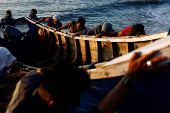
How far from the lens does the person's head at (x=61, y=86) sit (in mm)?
1318

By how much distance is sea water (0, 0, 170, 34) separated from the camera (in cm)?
1609

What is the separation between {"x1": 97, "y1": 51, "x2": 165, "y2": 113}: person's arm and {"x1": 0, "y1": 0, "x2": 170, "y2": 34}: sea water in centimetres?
1317

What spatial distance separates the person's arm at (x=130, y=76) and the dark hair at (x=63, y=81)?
247mm

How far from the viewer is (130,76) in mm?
1233

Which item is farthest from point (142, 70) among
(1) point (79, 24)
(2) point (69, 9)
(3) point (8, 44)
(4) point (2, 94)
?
(2) point (69, 9)

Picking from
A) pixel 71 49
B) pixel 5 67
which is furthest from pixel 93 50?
pixel 5 67

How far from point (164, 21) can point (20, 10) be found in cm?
1840

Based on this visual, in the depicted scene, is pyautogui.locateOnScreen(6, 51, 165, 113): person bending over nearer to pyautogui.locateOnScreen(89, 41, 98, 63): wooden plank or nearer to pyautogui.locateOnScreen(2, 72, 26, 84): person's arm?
pyautogui.locateOnScreen(2, 72, 26, 84): person's arm

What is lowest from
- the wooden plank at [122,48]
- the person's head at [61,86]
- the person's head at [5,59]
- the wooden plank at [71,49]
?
the wooden plank at [71,49]

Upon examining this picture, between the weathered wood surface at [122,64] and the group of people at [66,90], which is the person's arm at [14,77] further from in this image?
the weathered wood surface at [122,64]

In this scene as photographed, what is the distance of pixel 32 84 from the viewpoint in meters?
1.62

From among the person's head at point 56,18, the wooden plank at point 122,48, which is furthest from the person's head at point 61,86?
the person's head at point 56,18

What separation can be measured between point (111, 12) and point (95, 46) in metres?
17.2

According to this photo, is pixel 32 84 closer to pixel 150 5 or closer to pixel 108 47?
pixel 108 47
